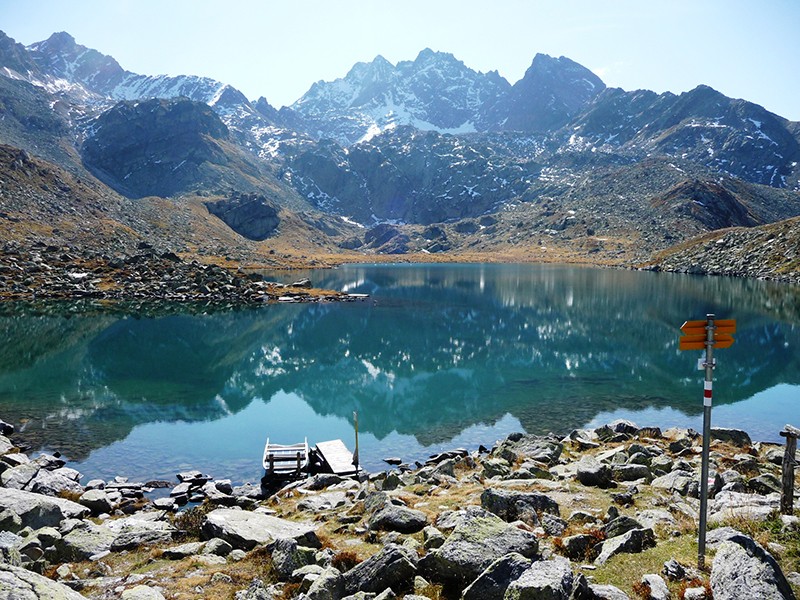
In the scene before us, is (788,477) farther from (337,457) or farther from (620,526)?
(337,457)

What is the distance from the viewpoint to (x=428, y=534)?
12.7 m

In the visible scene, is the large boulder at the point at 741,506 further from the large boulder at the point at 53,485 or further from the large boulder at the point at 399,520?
the large boulder at the point at 53,485

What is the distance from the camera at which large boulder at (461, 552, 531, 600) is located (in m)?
9.34

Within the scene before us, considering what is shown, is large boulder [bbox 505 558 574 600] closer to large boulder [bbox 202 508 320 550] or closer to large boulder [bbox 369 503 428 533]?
large boulder [bbox 369 503 428 533]

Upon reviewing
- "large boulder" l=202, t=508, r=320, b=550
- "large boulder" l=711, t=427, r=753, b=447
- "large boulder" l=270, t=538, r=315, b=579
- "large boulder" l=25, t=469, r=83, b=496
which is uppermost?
"large boulder" l=270, t=538, r=315, b=579

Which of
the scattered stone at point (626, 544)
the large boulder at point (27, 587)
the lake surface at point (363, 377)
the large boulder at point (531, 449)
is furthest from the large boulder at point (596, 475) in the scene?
the large boulder at point (27, 587)

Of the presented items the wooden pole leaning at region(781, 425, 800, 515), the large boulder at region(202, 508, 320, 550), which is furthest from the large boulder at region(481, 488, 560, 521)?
the wooden pole leaning at region(781, 425, 800, 515)

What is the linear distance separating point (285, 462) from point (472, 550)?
18.0 m

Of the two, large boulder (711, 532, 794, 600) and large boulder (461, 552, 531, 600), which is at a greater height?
large boulder (711, 532, 794, 600)

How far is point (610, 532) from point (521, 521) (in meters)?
2.22

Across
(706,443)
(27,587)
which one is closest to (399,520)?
(706,443)

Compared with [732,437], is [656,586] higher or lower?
higher

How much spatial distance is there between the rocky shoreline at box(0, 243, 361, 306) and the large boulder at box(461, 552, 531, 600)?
287 ft

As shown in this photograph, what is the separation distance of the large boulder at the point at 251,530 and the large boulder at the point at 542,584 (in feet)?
20.1
